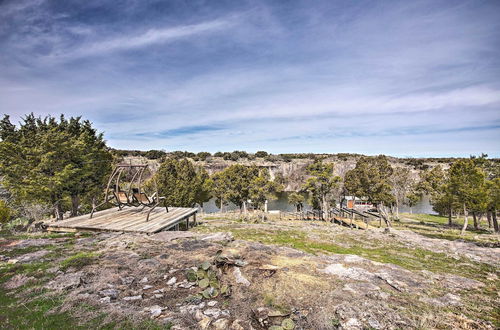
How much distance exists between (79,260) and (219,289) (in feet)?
16.3

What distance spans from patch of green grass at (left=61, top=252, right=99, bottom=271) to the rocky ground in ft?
0.10

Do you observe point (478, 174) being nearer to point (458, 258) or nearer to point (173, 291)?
point (458, 258)

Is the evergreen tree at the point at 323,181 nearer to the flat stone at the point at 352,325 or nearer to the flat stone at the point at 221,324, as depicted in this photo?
the flat stone at the point at 352,325

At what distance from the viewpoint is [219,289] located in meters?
5.87

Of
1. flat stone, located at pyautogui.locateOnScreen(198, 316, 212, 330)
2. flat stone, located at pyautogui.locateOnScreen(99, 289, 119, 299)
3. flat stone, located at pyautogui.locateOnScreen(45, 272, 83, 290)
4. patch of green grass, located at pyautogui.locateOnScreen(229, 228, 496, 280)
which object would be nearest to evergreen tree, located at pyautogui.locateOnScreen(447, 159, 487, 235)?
patch of green grass, located at pyautogui.locateOnScreen(229, 228, 496, 280)

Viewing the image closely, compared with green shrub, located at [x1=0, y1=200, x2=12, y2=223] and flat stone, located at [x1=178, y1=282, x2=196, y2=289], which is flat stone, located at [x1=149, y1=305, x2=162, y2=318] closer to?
flat stone, located at [x1=178, y1=282, x2=196, y2=289]

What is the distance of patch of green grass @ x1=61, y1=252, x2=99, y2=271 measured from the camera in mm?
6914

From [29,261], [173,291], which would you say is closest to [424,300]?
[173,291]

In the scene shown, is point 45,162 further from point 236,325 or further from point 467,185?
point 467,185

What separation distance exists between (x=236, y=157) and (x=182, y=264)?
324ft

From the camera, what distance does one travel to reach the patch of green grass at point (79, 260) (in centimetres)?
691

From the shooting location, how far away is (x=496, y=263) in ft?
34.3

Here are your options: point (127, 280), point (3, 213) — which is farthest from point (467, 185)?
point (3, 213)

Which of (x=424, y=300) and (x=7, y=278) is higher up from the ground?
(x=7, y=278)
